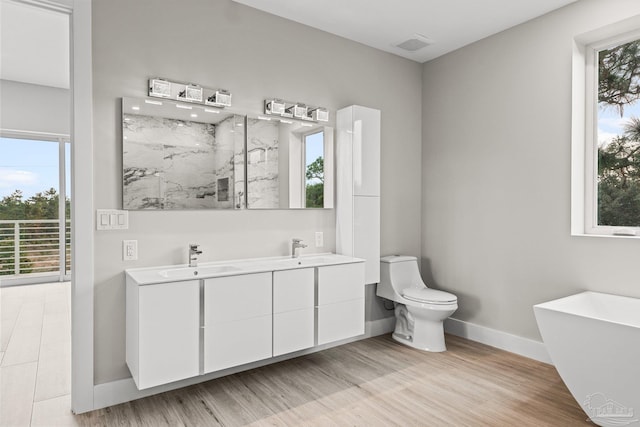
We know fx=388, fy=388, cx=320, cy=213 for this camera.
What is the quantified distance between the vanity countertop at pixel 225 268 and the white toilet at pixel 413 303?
0.57 metres

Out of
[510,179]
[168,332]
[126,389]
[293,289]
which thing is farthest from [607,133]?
[126,389]

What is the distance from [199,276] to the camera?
226 cm

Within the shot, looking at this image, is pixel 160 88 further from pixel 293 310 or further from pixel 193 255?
pixel 293 310

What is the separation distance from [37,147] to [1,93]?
2.53 feet

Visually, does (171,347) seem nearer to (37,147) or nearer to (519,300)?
(519,300)

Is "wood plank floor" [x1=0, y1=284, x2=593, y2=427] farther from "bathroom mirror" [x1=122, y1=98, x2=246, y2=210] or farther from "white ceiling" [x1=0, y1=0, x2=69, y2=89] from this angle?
"white ceiling" [x1=0, y1=0, x2=69, y2=89]

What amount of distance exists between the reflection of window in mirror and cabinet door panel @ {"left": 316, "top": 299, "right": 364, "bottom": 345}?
86cm

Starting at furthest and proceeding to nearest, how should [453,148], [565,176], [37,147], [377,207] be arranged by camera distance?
1. [37,147]
2. [453,148]
3. [377,207]
4. [565,176]

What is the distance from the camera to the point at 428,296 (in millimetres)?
3234

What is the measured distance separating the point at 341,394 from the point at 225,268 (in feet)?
3.67

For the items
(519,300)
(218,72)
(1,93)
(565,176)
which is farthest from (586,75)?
(1,93)

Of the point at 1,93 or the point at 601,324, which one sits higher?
the point at 1,93

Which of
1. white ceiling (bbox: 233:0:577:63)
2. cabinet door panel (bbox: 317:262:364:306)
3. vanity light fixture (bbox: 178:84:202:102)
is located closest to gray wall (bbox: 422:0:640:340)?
white ceiling (bbox: 233:0:577:63)

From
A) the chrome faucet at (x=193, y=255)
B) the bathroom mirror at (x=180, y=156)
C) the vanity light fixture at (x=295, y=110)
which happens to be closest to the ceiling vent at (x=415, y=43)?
the vanity light fixture at (x=295, y=110)
